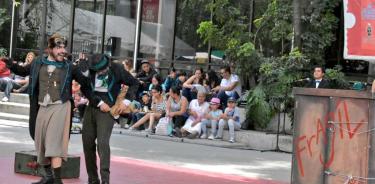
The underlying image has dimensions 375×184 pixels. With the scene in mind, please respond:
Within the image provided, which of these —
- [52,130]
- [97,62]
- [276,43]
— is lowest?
[52,130]

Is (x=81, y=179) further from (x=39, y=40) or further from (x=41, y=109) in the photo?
(x=39, y=40)

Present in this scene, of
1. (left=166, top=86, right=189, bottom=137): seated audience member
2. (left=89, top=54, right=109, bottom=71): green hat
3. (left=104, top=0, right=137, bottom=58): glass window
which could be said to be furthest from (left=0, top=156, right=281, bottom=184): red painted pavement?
(left=104, top=0, right=137, bottom=58): glass window

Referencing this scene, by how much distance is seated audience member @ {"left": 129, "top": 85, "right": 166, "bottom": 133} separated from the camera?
1570 centimetres

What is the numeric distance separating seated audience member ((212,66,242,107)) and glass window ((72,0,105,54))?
7.32 metres

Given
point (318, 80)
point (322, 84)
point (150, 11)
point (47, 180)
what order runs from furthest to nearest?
point (150, 11) < point (318, 80) < point (322, 84) < point (47, 180)

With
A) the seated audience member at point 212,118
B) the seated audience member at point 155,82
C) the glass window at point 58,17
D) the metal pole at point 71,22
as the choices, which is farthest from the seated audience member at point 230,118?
the glass window at point 58,17

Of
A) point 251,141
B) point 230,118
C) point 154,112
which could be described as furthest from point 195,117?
point 251,141

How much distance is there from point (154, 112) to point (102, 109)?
792cm

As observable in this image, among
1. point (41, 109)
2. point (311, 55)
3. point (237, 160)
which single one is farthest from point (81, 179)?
point (311, 55)

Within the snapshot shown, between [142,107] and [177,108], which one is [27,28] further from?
[177,108]

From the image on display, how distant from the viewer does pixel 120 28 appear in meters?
21.9

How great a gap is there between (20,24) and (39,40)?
3.68ft

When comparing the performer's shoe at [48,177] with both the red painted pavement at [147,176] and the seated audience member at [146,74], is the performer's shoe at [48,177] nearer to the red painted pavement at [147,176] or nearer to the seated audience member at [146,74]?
the red painted pavement at [147,176]

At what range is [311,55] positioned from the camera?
14.8m
